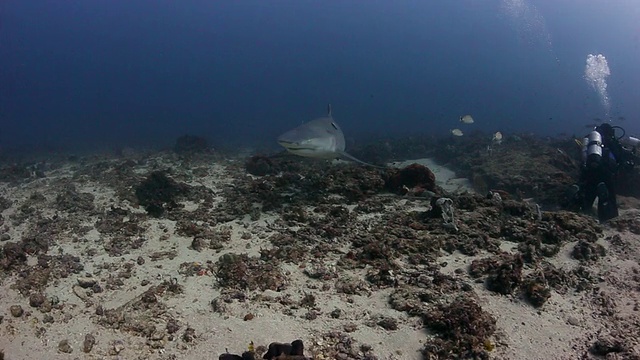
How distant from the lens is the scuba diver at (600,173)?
816 cm

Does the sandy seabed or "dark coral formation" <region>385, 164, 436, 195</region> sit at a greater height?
"dark coral formation" <region>385, 164, 436, 195</region>

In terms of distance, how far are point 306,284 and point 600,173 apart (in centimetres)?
764

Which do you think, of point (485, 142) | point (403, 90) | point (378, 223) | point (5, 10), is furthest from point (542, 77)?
point (5, 10)

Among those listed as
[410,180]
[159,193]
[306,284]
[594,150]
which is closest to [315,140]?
[410,180]

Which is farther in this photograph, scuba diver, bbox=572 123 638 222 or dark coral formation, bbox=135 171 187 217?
scuba diver, bbox=572 123 638 222

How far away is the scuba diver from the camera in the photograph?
321 inches

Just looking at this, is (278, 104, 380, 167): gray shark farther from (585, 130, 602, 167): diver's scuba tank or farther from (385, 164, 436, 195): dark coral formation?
(585, 130, 602, 167): diver's scuba tank

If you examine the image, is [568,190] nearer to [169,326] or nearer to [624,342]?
[624,342]

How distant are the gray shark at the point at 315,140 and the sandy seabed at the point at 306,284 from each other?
3.59 feet

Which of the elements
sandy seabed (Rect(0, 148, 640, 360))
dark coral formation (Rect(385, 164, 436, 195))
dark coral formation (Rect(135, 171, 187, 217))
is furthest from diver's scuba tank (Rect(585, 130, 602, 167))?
dark coral formation (Rect(135, 171, 187, 217))

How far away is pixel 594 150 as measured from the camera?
28.1ft

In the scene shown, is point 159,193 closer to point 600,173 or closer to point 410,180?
point 410,180

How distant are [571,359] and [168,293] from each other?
4.55 meters

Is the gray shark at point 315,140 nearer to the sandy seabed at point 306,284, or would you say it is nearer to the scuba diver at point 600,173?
the sandy seabed at point 306,284
